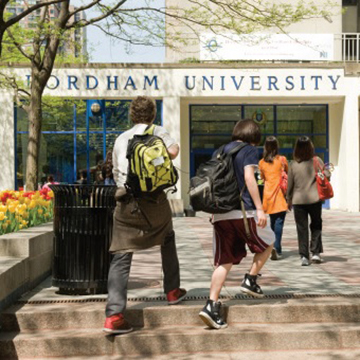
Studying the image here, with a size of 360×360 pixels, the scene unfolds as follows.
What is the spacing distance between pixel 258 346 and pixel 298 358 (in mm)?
374

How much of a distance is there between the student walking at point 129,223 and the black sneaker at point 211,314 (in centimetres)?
64

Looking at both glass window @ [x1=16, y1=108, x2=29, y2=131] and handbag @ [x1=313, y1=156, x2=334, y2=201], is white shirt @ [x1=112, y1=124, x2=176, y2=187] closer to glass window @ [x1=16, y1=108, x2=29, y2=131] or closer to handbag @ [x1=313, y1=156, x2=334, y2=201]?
handbag @ [x1=313, y1=156, x2=334, y2=201]

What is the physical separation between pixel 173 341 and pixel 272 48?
19875 mm

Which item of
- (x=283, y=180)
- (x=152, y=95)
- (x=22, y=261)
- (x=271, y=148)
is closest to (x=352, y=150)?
(x=152, y=95)

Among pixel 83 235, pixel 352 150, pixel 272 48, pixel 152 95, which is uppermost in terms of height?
pixel 272 48

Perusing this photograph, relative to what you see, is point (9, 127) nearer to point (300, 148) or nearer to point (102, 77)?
point (102, 77)

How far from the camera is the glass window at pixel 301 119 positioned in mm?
25875

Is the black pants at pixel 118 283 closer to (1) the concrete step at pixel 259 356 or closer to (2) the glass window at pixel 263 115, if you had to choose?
(1) the concrete step at pixel 259 356

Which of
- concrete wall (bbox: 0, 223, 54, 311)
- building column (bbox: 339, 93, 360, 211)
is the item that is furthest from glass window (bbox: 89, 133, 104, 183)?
concrete wall (bbox: 0, 223, 54, 311)

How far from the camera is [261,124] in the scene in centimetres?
2591

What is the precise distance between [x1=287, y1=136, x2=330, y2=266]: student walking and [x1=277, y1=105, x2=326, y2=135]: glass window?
16972 mm

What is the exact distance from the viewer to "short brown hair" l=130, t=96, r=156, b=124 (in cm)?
572

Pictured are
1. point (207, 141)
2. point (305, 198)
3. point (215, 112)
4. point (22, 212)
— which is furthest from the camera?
point (207, 141)

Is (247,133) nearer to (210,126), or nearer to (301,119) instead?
(210,126)
